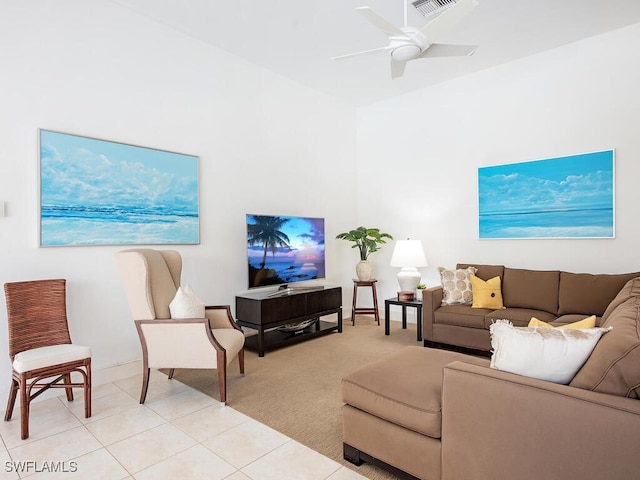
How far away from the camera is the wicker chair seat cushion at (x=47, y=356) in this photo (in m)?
2.40

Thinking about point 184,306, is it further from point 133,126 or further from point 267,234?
point 133,126

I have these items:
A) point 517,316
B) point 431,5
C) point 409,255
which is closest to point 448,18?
point 431,5

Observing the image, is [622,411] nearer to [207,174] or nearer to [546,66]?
[207,174]

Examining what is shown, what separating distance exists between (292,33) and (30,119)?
2.45 meters

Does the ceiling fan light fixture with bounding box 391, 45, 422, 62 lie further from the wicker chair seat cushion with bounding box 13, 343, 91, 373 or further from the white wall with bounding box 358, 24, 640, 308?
the wicker chair seat cushion with bounding box 13, 343, 91, 373

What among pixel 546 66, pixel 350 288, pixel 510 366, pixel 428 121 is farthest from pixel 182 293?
pixel 546 66

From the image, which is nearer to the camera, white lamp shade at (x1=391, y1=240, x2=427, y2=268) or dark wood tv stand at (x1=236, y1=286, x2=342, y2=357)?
dark wood tv stand at (x1=236, y1=286, x2=342, y2=357)

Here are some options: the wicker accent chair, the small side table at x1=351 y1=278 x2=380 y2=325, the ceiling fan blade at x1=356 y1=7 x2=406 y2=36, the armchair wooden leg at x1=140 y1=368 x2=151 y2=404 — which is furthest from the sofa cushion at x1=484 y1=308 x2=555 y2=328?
the wicker accent chair

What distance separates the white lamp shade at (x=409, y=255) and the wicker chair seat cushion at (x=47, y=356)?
3.42 meters

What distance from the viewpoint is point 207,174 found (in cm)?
413

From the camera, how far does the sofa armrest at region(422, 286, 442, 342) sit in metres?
4.15

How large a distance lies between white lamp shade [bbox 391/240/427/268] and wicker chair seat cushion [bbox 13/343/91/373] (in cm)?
342

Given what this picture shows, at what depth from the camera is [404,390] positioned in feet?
6.25

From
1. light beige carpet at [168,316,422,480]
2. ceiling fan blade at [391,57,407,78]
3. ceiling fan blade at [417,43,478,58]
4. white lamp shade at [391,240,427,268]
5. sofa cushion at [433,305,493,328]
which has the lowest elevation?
light beige carpet at [168,316,422,480]
